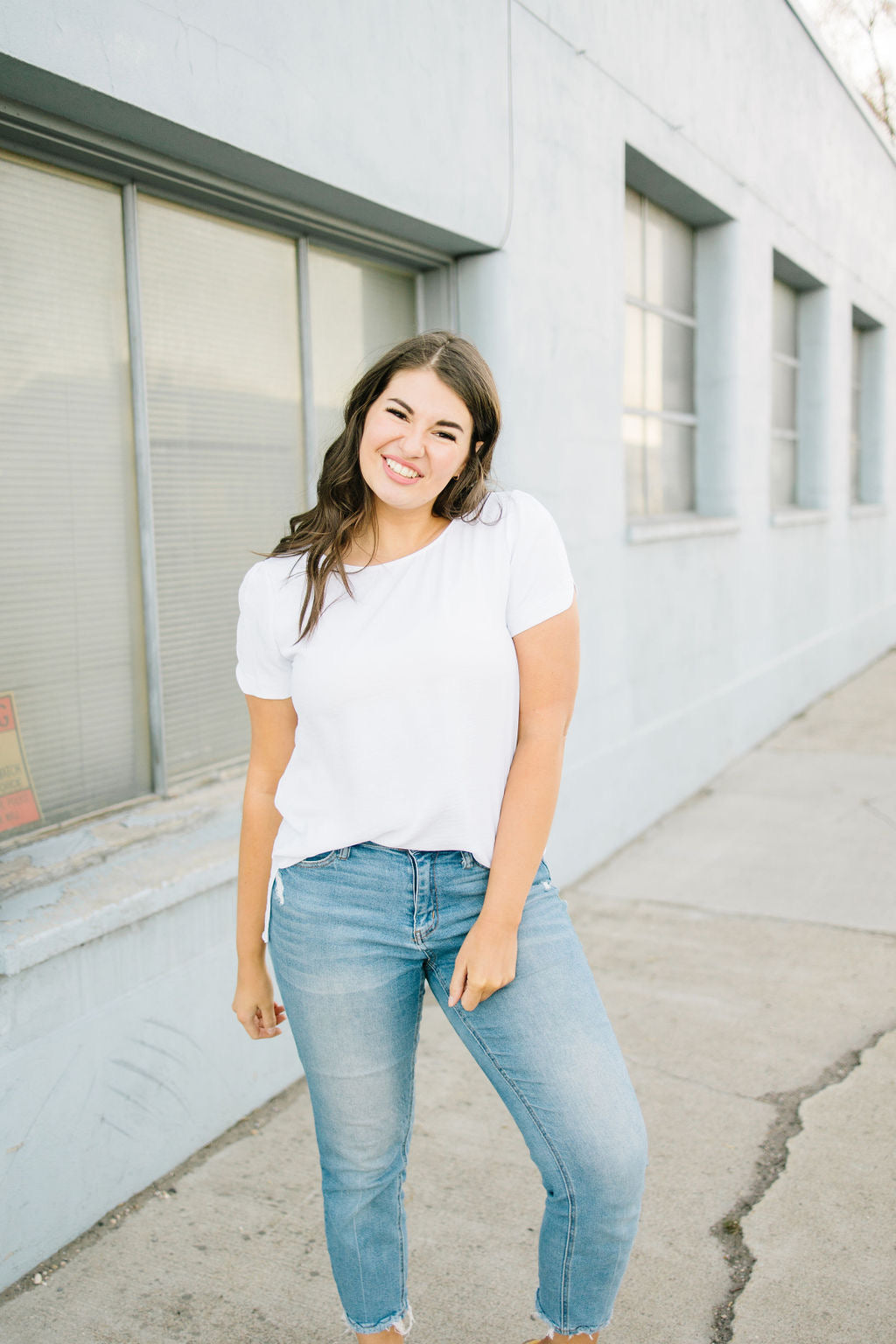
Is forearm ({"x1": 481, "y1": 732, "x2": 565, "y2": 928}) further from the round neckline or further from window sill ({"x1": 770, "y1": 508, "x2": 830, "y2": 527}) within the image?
window sill ({"x1": 770, "y1": 508, "x2": 830, "y2": 527})

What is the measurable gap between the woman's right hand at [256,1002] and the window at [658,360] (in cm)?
442

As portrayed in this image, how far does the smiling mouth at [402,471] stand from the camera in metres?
1.80

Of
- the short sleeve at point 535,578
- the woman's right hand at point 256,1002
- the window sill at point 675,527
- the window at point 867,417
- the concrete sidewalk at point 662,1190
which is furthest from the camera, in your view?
the window at point 867,417

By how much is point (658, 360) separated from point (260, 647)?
5.27m

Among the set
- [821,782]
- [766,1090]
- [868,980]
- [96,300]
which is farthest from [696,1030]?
[821,782]

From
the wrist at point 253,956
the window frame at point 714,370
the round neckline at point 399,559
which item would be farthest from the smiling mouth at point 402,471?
the window frame at point 714,370

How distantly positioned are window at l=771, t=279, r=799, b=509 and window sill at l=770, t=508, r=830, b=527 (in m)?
0.16

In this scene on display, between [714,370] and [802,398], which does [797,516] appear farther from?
[714,370]

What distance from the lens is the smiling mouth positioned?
5.92ft

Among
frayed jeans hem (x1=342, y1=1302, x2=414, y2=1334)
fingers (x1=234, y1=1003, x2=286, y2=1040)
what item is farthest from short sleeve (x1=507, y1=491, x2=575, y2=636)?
frayed jeans hem (x1=342, y1=1302, x2=414, y2=1334)

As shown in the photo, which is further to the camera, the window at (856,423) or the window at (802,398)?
the window at (856,423)

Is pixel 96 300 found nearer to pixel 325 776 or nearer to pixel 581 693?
pixel 325 776

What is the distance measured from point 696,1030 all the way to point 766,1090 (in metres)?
0.38

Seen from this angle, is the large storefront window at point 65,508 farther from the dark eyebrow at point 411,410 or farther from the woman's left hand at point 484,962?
the woman's left hand at point 484,962
